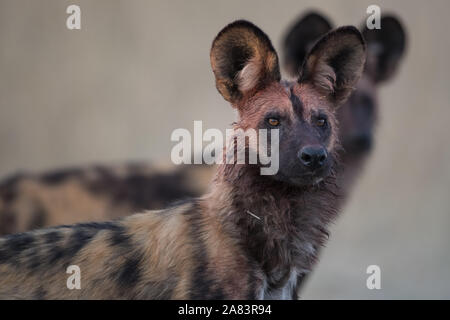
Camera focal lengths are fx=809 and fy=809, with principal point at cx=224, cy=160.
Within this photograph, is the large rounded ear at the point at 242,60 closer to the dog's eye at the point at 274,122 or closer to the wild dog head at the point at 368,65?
the dog's eye at the point at 274,122

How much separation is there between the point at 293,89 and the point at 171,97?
16.6ft

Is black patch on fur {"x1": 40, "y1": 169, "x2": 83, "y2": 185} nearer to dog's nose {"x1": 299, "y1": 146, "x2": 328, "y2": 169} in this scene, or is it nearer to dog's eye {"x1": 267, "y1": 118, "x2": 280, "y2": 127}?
dog's eye {"x1": 267, "y1": 118, "x2": 280, "y2": 127}

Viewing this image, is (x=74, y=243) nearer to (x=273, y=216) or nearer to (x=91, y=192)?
(x=273, y=216)

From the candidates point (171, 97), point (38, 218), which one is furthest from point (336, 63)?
point (171, 97)

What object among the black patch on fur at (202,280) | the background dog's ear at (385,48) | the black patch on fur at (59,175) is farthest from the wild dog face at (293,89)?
the black patch on fur at (59,175)

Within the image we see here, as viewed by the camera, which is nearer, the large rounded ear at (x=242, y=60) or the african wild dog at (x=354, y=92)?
the large rounded ear at (x=242, y=60)

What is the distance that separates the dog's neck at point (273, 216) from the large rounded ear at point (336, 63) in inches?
16.4

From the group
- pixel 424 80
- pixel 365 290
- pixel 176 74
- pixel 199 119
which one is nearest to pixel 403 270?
pixel 365 290

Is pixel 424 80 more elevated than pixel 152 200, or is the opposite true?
pixel 424 80

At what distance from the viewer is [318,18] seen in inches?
219

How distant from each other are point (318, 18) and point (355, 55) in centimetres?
212

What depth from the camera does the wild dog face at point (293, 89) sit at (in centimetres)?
318
